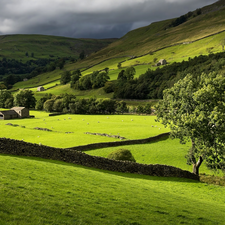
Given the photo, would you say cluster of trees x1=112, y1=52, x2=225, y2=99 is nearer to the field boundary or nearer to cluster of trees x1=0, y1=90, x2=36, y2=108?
cluster of trees x1=0, y1=90, x2=36, y2=108

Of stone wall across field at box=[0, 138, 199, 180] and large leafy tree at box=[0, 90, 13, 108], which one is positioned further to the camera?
large leafy tree at box=[0, 90, 13, 108]

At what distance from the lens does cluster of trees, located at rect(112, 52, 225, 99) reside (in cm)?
14300

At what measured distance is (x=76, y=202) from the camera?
45.8 ft

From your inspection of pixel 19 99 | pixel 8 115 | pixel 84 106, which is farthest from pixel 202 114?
pixel 19 99

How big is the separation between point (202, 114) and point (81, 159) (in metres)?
15.6

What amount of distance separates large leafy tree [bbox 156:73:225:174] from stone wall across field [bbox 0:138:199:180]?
4.30 m

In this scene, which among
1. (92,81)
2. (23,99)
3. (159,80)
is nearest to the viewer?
(23,99)

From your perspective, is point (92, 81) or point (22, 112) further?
point (92, 81)

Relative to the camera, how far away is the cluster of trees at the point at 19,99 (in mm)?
126812

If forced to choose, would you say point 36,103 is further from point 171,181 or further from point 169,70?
point 171,181

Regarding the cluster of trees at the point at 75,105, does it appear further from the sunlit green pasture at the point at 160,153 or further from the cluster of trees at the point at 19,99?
the sunlit green pasture at the point at 160,153

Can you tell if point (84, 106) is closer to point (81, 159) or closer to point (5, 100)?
point (5, 100)

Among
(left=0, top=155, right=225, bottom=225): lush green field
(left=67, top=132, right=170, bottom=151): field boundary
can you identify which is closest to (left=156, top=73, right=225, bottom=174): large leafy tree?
(left=0, top=155, right=225, bottom=225): lush green field

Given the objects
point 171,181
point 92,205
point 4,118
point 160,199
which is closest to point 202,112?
point 171,181
